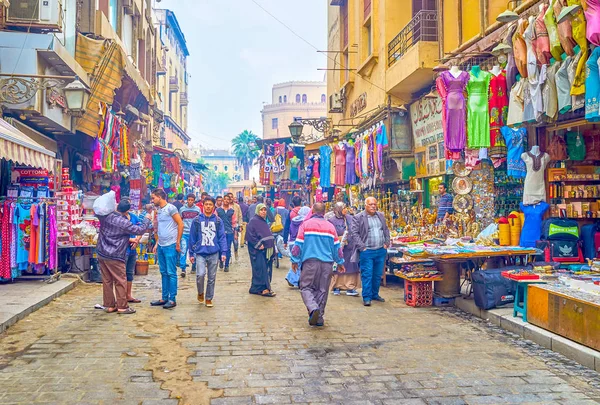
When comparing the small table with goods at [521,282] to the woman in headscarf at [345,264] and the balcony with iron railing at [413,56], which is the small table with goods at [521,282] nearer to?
the woman in headscarf at [345,264]

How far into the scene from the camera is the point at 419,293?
9.12 meters

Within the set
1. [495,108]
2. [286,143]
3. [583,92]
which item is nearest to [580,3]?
[583,92]

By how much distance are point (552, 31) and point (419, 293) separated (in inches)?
177

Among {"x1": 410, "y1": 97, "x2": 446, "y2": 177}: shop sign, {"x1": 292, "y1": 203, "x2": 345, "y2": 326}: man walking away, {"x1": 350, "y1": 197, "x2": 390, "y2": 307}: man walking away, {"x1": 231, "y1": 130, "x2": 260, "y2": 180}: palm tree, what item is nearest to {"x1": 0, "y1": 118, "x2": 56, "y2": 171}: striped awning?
{"x1": 292, "y1": 203, "x2": 345, "y2": 326}: man walking away

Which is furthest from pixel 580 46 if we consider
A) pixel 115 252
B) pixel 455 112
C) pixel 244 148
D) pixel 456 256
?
pixel 244 148

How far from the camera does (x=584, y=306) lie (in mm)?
5949

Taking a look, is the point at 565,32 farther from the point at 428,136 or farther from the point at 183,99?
the point at 183,99

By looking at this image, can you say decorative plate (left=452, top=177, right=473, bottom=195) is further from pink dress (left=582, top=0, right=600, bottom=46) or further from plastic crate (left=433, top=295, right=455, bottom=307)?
pink dress (left=582, top=0, right=600, bottom=46)

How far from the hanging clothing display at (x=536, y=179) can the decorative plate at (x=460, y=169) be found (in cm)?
225

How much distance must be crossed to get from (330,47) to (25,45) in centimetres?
1871

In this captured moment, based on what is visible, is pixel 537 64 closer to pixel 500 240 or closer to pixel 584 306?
pixel 500 240

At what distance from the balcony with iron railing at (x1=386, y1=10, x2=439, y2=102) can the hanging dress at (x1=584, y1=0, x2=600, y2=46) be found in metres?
5.89

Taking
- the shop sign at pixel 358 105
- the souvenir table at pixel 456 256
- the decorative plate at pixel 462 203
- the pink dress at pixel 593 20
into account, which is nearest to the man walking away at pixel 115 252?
the souvenir table at pixel 456 256

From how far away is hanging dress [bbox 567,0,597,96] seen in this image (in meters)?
7.24
